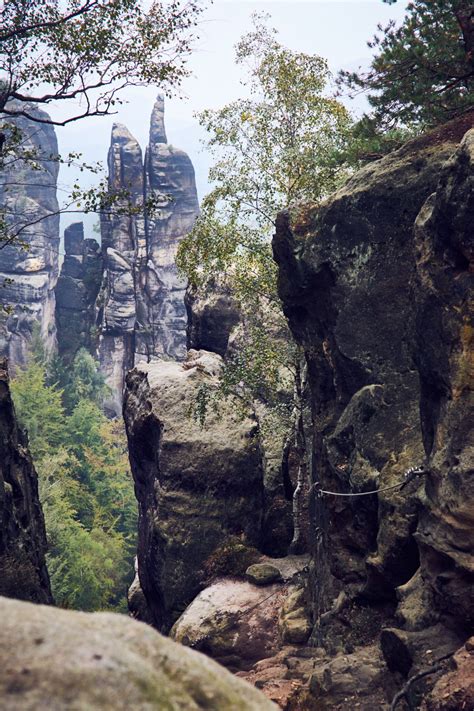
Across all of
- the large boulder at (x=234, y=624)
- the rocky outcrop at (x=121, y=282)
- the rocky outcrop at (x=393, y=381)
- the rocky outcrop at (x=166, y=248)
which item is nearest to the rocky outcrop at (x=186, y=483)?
the large boulder at (x=234, y=624)

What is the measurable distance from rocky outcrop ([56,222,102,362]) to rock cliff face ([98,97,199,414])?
5.02 metres

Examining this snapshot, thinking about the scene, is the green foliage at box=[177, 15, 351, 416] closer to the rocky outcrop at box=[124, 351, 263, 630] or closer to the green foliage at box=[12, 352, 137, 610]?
the rocky outcrop at box=[124, 351, 263, 630]

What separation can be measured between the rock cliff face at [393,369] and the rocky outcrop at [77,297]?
220 ft

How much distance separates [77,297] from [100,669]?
81977mm

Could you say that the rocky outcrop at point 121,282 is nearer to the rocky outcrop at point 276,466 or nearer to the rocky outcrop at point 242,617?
the rocky outcrop at point 276,466

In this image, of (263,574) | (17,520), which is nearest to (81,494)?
(17,520)

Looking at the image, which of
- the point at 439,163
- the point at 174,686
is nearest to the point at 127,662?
the point at 174,686

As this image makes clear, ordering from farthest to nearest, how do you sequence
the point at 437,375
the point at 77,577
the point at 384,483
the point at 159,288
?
the point at 159,288
the point at 77,577
the point at 384,483
the point at 437,375

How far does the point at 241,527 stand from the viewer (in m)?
23.4

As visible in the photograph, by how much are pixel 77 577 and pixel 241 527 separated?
1584cm

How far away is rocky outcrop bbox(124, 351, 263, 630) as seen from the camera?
2241 cm

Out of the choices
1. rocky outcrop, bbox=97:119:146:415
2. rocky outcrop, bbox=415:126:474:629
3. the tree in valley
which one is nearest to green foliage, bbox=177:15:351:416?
the tree in valley

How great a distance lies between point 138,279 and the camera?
76000 millimetres

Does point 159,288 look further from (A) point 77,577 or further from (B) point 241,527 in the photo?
(B) point 241,527
